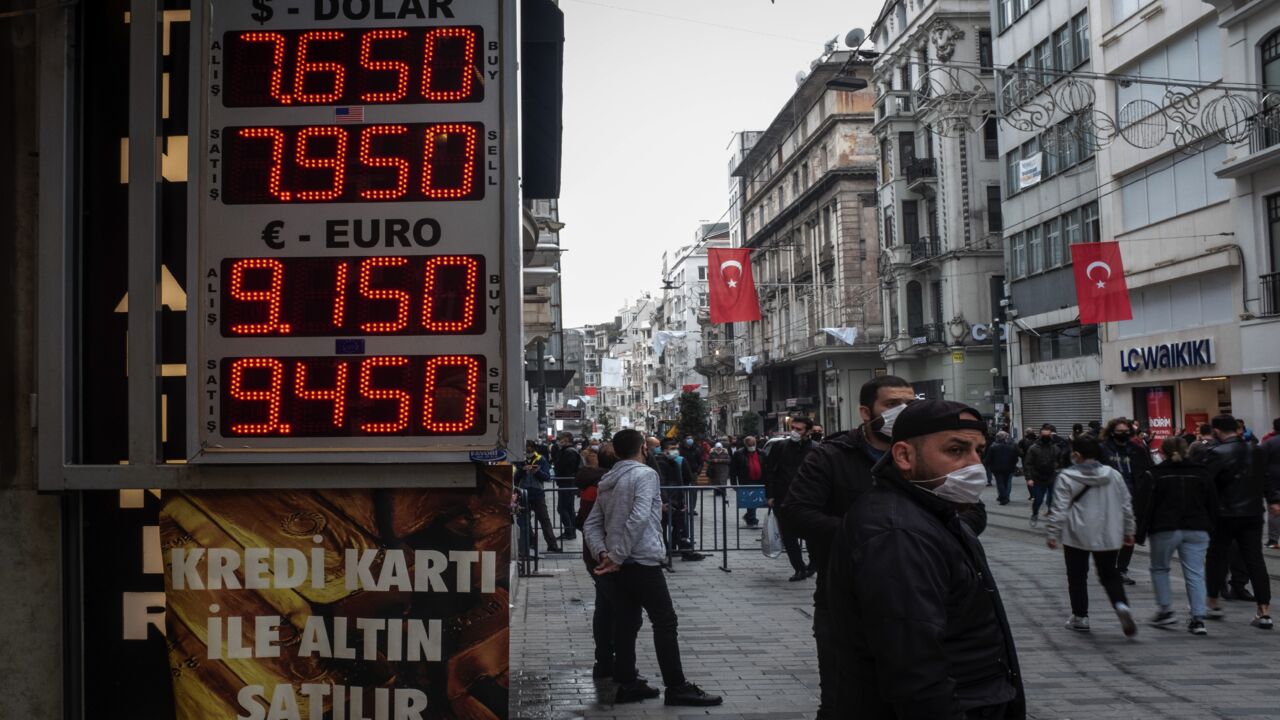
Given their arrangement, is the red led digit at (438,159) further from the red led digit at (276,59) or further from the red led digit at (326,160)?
the red led digit at (276,59)

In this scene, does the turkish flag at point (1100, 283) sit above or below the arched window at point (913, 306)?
below

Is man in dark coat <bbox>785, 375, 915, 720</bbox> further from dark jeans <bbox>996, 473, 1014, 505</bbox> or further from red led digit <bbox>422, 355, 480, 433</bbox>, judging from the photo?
dark jeans <bbox>996, 473, 1014, 505</bbox>

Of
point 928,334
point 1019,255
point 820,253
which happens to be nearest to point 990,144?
point 928,334

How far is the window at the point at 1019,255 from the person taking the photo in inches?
1580

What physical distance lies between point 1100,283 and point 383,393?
75.3 feet

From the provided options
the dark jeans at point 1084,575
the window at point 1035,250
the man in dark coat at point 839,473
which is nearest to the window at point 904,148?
the window at point 1035,250

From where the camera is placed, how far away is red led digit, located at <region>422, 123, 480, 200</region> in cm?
464

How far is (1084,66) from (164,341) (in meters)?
33.5

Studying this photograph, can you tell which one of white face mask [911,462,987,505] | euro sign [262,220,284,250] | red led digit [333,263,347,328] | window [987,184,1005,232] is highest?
window [987,184,1005,232]

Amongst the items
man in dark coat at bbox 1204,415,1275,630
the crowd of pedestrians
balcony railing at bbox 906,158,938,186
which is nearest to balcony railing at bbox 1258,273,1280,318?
the crowd of pedestrians

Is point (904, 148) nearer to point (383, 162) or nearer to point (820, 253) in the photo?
point (820, 253)

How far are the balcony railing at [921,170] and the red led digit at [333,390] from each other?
Result: 46113 millimetres

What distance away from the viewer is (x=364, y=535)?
Result: 4.64m

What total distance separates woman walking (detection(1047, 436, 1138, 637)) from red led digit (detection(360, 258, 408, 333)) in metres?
7.57
